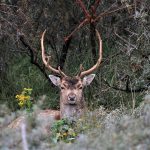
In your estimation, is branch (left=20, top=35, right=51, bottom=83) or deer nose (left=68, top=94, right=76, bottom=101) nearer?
deer nose (left=68, top=94, right=76, bottom=101)

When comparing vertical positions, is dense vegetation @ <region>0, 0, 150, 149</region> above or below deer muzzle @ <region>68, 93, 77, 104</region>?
above

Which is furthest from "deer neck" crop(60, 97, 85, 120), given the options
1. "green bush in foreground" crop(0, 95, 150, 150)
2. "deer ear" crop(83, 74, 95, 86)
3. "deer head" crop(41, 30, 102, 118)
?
"green bush in foreground" crop(0, 95, 150, 150)

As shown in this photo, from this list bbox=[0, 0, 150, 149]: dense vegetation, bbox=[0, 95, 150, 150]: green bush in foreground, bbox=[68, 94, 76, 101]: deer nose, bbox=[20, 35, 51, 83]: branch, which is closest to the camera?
bbox=[0, 95, 150, 150]: green bush in foreground

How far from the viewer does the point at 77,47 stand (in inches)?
497

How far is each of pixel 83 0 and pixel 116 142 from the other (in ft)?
24.2

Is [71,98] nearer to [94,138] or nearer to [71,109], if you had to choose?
[71,109]

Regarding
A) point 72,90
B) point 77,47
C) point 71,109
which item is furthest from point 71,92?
point 77,47

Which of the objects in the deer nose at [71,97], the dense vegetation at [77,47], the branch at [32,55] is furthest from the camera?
the branch at [32,55]

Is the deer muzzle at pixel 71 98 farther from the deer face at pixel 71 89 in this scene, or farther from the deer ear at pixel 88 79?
the deer ear at pixel 88 79

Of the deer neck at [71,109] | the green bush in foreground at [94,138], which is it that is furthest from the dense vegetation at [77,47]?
the green bush in foreground at [94,138]

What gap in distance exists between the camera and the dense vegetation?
1105 centimetres

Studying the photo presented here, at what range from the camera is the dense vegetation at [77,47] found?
1105 centimetres

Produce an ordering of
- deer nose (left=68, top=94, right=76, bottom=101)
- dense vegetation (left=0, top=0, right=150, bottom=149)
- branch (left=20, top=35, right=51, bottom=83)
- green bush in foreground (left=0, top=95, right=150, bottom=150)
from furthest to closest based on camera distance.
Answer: branch (left=20, top=35, right=51, bottom=83)
dense vegetation (left=0, top=0, right=150, bottom=149)
deer nose (left=68, top=94, right=76, bottom=101)
green bush in foreground (left=0, top=95, right=150, bottom=150)

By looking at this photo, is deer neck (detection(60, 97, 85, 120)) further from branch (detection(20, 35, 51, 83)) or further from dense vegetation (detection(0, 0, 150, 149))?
branch (detection(20, 35, 51, 83))
